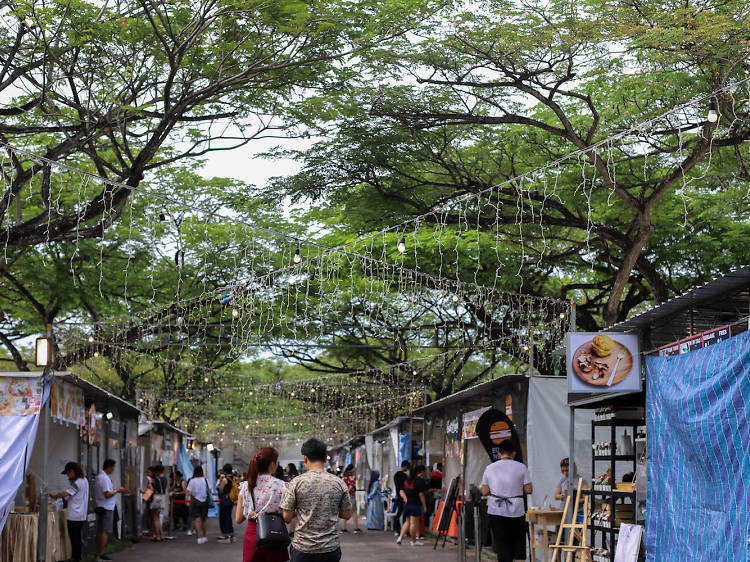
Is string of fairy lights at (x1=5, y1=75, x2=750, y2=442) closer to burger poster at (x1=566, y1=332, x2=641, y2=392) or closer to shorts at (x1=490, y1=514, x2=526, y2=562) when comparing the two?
burger poster at (x1=566, y1=332, x2=641, y2=392)

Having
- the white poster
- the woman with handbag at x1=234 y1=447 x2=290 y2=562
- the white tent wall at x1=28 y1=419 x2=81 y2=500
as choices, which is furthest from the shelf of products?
the white tent wall at x1=28 y1=419 x2=81 y2=500

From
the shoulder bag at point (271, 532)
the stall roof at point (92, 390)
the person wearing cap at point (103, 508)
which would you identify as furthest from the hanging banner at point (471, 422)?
the shoulder bag at point (271, 532)

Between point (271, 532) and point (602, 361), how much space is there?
4.06 metres

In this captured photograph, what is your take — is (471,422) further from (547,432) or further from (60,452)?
(60,452)

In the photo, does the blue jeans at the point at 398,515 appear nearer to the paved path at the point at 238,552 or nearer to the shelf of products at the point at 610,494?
the paved path at the point at 238,552

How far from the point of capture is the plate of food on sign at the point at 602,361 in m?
9.43

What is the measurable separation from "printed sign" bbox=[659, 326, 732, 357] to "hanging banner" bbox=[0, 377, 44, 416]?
7.84 m

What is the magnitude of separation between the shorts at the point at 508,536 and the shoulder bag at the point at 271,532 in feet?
13.4

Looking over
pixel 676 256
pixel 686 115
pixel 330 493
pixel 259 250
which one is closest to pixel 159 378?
pixel 259 250

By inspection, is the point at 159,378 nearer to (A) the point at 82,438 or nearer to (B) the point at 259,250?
(B) the point at 259,250

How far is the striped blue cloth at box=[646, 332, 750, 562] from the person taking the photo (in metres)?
7.10

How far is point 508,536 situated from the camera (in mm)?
10781

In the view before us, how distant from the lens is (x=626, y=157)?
14.6 metres

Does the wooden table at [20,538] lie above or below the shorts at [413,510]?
above
